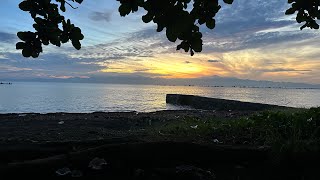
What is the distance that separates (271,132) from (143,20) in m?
4.80

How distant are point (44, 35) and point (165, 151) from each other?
2.99 m

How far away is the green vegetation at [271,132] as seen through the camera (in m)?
6.11

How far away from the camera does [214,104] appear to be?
5300 cm

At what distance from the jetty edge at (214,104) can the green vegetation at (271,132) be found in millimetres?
27260

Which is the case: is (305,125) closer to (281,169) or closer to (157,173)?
(281,169)

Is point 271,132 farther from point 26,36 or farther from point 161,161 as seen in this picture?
point 26,36

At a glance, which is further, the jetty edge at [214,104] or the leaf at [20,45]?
the jetty edge at [214,104]

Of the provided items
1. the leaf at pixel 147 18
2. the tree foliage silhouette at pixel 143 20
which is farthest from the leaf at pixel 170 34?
the leaf at pixel 147 18

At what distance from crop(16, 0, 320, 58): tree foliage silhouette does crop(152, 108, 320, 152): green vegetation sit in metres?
3.23

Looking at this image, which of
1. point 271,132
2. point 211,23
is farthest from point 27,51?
point 271,132

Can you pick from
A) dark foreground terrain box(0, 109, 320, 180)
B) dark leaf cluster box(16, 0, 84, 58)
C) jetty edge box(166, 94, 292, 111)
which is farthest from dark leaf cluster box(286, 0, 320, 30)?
jetty edge box(166, 94, 292, 111)

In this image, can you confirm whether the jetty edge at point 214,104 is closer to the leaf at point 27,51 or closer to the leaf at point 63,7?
the leaf at point 63,7

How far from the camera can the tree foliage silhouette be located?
2619mm

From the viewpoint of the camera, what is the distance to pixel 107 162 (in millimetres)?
5250
